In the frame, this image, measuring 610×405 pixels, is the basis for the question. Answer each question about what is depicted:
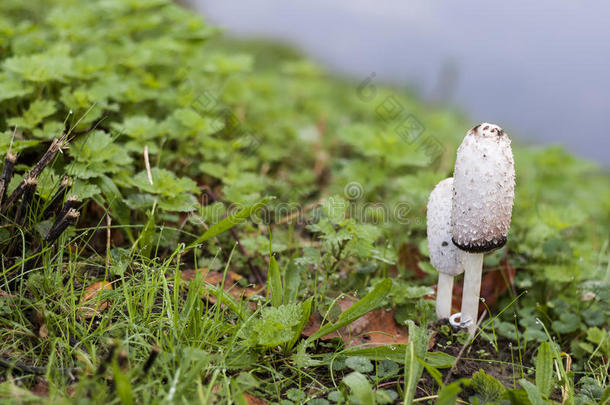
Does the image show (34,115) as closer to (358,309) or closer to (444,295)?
(358,309)

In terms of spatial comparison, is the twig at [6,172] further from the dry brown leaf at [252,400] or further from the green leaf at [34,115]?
the dry brown leaf at [252,400]

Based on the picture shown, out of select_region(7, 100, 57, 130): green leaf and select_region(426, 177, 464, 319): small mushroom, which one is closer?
select_region(426, 177, 464, 319): small mushroom

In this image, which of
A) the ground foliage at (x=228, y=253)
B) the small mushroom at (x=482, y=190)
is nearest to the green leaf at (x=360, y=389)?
the ground foliage at (x=228, y=253)

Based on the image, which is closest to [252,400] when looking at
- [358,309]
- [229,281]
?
[358,309]

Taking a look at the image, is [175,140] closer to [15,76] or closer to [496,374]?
[15,76]

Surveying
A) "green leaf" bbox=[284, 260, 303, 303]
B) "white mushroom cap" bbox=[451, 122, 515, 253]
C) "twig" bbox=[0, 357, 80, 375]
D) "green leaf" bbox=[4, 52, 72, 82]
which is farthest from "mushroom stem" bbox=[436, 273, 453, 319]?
"green leaf" bbox=[4, 52, 72, 82]

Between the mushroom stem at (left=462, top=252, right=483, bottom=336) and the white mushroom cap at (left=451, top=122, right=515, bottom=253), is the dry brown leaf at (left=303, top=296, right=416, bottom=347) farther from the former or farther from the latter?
the white mushroom cap at (left=451, top=122, right=515, bottom=253)
